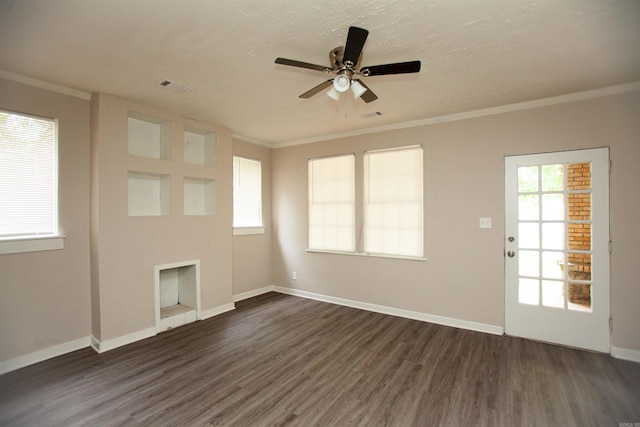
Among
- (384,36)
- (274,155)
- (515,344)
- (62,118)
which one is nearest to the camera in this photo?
(384,36)

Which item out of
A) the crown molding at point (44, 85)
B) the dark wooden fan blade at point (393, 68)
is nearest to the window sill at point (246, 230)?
the crown molding at point (44, 85)

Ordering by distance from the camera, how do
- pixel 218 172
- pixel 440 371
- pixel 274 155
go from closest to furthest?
pixel 440 371 < pixel 218 172 < pixel 274 155

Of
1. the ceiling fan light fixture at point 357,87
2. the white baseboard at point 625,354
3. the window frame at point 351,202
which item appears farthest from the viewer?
the window frame at point 351,202

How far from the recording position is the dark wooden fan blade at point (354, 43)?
172 centimetres

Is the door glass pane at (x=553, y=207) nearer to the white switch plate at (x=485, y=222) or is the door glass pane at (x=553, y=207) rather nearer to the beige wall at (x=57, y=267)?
the white switch plate at (x=485, y=222)

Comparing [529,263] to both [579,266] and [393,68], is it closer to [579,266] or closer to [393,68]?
[579,266]

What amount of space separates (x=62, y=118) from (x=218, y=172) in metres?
1.78

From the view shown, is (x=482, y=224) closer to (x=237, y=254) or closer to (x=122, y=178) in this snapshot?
(x=237, y=254)

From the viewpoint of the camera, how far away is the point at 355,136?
4.60 metres

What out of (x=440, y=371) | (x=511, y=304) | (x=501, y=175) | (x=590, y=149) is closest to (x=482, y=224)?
(x=501, y=175)

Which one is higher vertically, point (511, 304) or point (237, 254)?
point (237, 254)

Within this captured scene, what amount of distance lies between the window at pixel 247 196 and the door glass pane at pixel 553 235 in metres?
4.19

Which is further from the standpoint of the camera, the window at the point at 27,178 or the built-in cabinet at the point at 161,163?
the built-in cabinet at the point at 161,163

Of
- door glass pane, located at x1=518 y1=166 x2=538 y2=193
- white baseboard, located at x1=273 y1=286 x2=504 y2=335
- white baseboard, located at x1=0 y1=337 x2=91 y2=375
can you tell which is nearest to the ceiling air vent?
white baseboard, located at x1=0 y1=337 x2=91 y2=375
